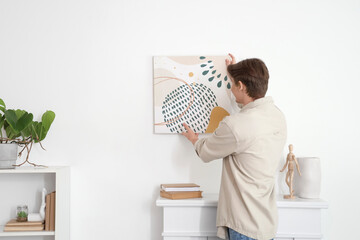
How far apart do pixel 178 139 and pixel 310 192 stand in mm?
933

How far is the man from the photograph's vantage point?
1.90 m

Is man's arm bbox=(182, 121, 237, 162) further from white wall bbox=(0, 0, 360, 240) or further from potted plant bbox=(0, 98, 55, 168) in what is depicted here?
potted plant bbox=(0, 98, 55, 168)

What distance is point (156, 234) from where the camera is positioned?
2570 millimetres

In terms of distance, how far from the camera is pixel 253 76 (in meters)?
2.02

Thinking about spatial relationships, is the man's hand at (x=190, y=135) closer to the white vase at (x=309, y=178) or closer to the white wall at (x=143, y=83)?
the white wall at (x=143, y=83)

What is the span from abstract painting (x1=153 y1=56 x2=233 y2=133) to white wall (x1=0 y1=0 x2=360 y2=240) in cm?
7

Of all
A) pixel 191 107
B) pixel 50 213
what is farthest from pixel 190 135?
pixel 50 213

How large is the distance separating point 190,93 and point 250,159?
84 centimetres

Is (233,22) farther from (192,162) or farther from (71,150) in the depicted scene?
(71,150)

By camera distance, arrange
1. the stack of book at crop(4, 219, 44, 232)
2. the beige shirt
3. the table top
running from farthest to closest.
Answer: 1. the stack of book at crop(4, 219, 44, 232)
2. the table top
3. the beige shirt

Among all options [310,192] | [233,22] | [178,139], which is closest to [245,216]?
[310,192]

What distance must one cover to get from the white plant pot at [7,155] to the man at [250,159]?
131 centimetres

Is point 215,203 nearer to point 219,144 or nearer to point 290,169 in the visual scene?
point 219,144

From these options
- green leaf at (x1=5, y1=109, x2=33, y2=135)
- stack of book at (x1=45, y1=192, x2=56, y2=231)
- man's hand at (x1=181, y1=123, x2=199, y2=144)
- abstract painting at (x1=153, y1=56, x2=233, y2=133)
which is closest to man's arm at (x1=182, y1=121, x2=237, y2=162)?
man's hand at (x1=181, y1=123, x2=199, y2=144)
